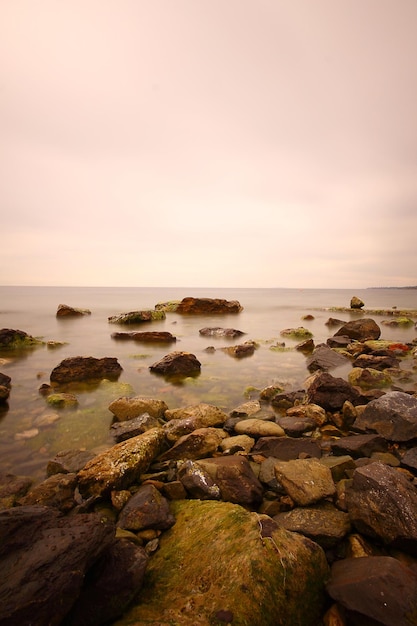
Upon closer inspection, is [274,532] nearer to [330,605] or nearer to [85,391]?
[330,605]

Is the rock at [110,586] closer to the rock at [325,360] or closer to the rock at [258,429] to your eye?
the rock at [258,429]

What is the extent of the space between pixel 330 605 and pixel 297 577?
371 millimetres

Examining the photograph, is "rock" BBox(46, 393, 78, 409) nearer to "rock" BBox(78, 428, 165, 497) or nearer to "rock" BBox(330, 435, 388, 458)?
"rock" BBox(78, 428, 165, 497)

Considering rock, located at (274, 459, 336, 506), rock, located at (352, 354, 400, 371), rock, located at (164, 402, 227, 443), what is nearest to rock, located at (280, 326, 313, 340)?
rock, located at (352, 354, 400, 371)

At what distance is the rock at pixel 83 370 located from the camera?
11.4 m

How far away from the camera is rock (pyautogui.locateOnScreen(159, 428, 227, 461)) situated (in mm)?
5614

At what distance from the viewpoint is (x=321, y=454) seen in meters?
5.71

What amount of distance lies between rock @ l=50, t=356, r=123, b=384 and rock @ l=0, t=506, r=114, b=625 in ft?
29.7

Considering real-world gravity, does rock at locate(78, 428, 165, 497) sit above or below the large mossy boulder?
below

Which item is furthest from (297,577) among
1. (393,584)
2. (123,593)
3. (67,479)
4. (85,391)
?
(85,391)

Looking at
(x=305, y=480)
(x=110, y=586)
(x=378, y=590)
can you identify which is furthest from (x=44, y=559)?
(x=305, y=480)

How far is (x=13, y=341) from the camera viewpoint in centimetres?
1880

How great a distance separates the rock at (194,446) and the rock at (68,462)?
1485mm

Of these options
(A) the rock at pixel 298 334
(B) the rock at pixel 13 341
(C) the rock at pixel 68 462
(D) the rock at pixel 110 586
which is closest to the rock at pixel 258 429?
(C) the rock at pixel 68 462
